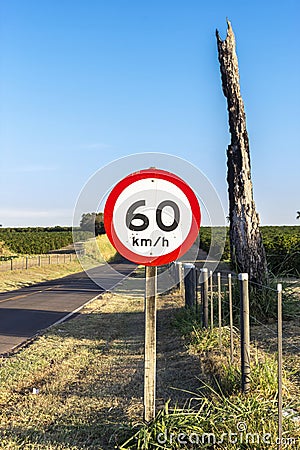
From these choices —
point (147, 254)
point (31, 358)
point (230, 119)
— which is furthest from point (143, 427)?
point (230, 119)

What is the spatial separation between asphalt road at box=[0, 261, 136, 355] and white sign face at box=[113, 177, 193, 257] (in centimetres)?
38

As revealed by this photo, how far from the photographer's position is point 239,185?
11320mm

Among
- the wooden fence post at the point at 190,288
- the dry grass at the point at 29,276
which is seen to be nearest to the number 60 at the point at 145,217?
the wooden fence post at the point at 190,288

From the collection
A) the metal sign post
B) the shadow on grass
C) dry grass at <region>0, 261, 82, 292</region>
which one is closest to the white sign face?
the metal sign post

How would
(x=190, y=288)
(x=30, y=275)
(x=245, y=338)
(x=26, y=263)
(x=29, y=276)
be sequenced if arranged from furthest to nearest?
(x=26, y=263) → (x=30, y=275) → (x=29, y=276) → (x=190, y=288) → (x=245, y=338)

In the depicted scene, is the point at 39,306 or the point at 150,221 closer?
the point at 150,221

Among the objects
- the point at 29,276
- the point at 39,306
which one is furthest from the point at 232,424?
the point at 29,276

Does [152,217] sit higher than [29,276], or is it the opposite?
[152,217]

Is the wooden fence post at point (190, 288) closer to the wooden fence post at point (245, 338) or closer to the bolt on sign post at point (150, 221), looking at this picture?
the wooden fence post at point (245, 338)

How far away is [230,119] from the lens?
11.7 meters

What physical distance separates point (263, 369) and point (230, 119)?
6.81 m

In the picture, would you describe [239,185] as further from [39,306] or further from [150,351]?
[39,306]

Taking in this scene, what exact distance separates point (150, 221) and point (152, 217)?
1.4 inches

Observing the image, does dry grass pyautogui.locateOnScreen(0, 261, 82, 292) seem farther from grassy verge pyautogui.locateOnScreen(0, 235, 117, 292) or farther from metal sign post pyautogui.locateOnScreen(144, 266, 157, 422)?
metal sign post pyautogui.locateOnScreen(144, 266, 157, 422)
